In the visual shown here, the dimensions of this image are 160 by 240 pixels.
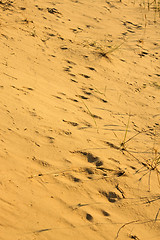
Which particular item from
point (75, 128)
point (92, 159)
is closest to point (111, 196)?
point (92, 159)

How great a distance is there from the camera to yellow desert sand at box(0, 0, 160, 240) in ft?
6.85

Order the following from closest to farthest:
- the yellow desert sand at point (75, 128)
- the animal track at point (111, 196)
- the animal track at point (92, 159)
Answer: the yellow desert sand at point (75, 128), the animal track at point (111, 196), the animal track at point (92, 159)

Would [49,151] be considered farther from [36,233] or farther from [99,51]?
[99,51]

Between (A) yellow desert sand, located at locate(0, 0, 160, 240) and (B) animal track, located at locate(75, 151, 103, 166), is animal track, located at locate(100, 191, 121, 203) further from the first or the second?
(B) animal track, located at locate(75, 151, 103, 166)

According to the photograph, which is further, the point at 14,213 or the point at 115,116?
the point at 115,116

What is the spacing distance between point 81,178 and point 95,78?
1.88 meters

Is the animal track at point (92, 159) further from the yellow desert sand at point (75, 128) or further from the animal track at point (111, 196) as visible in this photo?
the animal track at point (111, 196)

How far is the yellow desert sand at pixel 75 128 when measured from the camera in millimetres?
2088

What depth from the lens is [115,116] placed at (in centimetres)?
336

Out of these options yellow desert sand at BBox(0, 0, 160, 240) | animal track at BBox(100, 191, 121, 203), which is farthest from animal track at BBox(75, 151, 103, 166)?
animal track at BBox(100, 191, 121, 203)

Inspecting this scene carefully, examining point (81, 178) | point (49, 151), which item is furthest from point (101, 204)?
point (49, 151)

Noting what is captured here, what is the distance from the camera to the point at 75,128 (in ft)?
9.59

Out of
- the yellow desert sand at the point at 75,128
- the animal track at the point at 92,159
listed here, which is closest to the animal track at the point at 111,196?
the yellow desert sand at the point at 75,128

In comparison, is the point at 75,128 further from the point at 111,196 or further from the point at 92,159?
the point at 111,196
